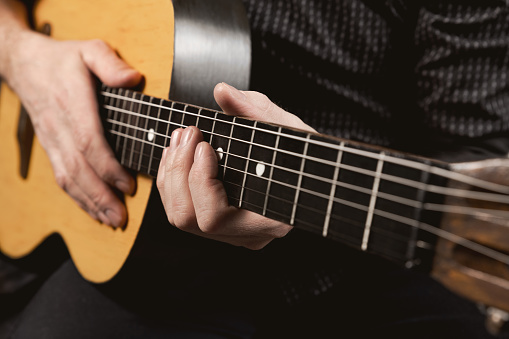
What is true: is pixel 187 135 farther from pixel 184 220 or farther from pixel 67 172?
pixel 67 172

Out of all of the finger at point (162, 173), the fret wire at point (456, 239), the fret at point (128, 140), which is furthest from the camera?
the fret at point (128, 140)

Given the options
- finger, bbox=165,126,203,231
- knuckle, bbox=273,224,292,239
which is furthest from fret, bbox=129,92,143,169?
knuckle, bbox=273,224,292,239

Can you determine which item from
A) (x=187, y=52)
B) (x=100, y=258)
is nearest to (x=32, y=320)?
(x=100, y=258)

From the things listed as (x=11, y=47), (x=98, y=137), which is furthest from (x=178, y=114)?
(x=11, y=47)

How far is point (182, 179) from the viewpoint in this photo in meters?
0.48

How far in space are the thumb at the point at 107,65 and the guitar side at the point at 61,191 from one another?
16mm

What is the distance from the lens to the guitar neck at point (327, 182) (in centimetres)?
29

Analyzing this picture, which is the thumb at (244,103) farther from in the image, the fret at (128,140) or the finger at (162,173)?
the fret at (128,140)

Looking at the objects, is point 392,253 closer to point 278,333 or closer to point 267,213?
point 267,213

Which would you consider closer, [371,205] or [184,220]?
[371,205]

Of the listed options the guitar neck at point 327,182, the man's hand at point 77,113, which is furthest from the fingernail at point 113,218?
the guitar neck at point 327,182

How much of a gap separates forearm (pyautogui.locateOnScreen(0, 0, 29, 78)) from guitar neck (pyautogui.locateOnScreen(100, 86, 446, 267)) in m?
0.58

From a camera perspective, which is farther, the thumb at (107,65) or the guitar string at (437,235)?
the thumb at (107,65)

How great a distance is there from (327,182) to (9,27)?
88 cm
